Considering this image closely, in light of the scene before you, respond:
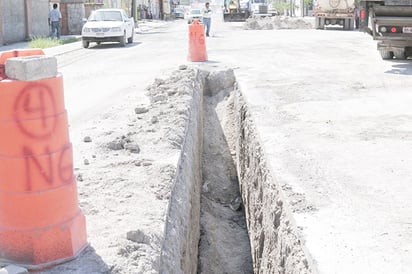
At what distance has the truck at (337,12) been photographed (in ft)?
107

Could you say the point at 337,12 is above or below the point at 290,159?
above

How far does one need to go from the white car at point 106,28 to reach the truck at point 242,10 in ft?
95.0

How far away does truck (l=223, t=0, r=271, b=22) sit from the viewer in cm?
5209

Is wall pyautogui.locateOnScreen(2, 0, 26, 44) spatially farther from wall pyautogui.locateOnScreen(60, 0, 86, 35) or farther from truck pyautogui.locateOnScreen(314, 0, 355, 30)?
truck pyautogui.locateOnScreen(314, 0, 355, 30)

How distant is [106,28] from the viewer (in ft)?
75.0

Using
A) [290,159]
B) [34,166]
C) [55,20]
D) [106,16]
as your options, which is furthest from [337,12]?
[34,166]

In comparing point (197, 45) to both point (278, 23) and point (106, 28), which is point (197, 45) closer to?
point (106, 28)

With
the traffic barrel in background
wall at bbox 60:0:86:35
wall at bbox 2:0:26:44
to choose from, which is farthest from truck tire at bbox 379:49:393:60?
wall at bbox 60:0:86:35

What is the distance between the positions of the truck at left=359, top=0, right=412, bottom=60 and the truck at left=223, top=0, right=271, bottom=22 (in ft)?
128

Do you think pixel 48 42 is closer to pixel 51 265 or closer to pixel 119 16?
pixel 119 16

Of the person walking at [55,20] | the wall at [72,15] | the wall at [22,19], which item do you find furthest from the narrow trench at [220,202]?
the wall at [72,15]

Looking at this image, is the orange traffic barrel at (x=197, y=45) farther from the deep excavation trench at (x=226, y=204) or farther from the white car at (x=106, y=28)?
the white car at (x=106, y=28)

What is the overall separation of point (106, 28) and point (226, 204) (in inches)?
615

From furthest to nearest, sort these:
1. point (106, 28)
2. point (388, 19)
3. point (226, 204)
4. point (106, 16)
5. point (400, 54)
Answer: point (106, 16), point (106, 28), point (400, 54), point (388, 19), point (226, 204)
